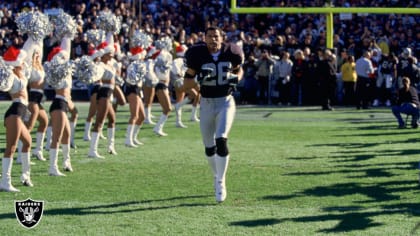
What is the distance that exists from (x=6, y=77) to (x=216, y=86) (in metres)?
1.96

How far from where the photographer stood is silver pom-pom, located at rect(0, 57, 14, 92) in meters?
7.45

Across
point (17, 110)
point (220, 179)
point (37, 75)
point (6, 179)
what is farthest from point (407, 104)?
point (6, 179)

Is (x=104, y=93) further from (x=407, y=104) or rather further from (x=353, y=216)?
(x=407, y=104)

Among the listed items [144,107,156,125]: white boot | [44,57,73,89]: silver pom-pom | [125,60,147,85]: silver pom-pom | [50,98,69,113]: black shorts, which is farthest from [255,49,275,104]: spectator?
[44,57,73,89]: silver pom-pom

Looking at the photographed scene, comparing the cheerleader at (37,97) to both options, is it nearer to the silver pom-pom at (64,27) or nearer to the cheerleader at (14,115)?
the silver pom-pom at (64,27)

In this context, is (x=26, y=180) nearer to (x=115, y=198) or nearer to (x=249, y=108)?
(x=115, y=198)

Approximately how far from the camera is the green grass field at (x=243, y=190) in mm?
6301

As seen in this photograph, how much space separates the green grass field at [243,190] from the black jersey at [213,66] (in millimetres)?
1009

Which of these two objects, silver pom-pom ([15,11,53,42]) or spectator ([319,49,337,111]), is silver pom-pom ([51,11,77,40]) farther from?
spectator ([319,49,337,111])

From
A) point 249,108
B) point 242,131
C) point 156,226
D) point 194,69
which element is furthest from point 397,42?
point 156,226

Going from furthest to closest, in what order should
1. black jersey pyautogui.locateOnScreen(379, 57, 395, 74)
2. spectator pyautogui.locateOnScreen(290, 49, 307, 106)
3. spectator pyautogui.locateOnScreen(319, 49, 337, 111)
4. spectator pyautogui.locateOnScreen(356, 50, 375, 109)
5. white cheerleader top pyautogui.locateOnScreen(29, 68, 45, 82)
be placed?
spectator pyautogui.locateOnScreen(290, 49, 307, 106) < black jersey pyautogui.locateOnScreen(379, 57, 395, 74) < spectator pyautogui.locateOnScreen(356, 50, 375, 109) < spectator pyautogui.locateOnScreen(319, 49, 337, 111) < white cheerleader top pyautogui.locateOnScreen(29, 68, 45, 82)

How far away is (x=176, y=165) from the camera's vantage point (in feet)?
32.0

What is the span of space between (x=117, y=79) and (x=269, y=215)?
19.6 ft

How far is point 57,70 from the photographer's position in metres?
8.66
